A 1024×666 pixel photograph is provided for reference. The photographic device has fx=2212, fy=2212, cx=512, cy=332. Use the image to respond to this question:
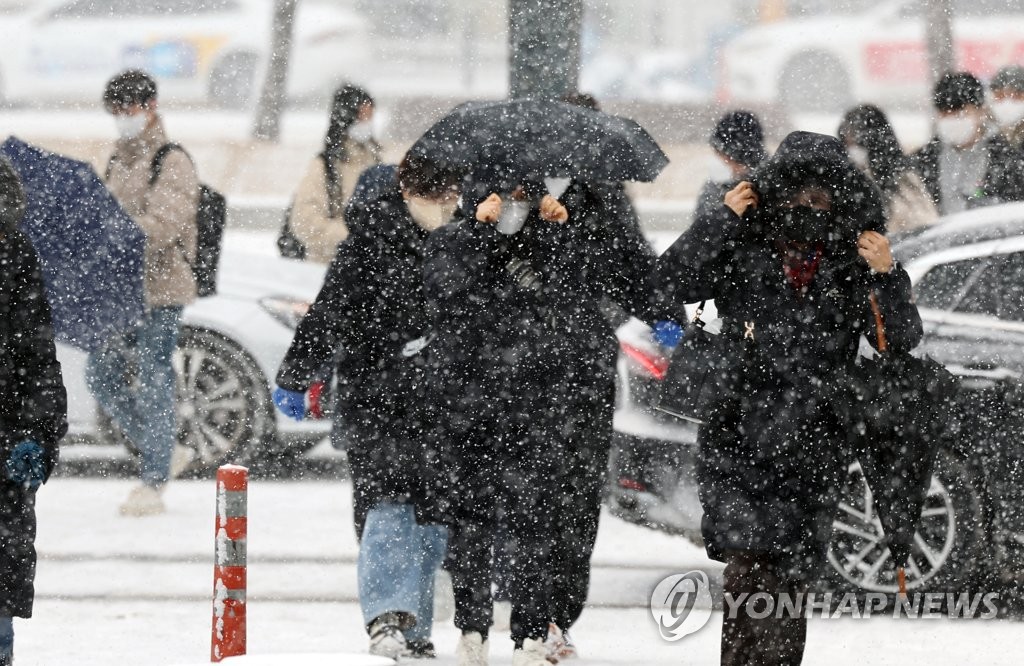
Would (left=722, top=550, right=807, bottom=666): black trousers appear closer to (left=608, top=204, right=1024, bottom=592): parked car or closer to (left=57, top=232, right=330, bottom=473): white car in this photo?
(left=608, top=204, right=1024, bottom=592): parked car

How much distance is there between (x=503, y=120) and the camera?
270 inches

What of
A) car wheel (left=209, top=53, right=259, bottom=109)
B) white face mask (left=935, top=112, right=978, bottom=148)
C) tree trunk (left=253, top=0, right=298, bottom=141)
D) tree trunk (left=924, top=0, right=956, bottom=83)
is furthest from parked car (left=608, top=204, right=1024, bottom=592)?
car wheel (left=209, top=53, right=259, bottom=109)

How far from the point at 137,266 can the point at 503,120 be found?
10.4 feet

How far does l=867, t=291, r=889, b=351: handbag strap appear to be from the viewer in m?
5.95

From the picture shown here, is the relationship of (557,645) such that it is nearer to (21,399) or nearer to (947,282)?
(21,399)

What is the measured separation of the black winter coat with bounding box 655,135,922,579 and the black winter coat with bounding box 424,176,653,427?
2.13 ft

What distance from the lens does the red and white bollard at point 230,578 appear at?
623 cm

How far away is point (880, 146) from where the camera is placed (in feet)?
34.0

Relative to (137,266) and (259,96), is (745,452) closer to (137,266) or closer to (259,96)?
(137,266)

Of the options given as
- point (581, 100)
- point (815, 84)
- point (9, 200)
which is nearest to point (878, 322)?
point (9, 200)

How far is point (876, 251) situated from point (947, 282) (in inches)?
88.7

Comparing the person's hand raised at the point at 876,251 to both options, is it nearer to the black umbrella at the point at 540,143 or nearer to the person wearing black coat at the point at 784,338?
the person wearing black coat at the point at 784,338

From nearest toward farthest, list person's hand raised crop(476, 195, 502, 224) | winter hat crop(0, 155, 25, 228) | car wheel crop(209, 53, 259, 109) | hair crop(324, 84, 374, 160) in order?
winter hat crop(0, 155, 25, 228) → person's hand raised crop(476, 195, 502, 224) → hair crop(324, 84, 374, 160) → car wheel crop(209, 53, 259, 109)

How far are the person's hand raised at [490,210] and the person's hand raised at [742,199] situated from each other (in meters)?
0.84
